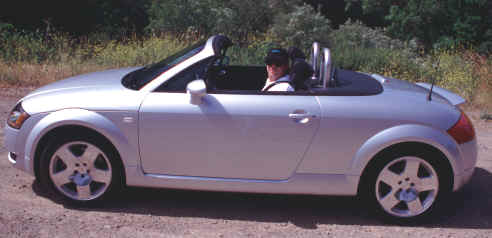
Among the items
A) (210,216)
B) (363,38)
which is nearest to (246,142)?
(210,216)

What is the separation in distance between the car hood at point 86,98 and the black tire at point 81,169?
0.88 feet

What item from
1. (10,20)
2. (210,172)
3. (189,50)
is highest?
(189,50)

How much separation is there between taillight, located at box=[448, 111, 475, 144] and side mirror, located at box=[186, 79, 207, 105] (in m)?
2.12

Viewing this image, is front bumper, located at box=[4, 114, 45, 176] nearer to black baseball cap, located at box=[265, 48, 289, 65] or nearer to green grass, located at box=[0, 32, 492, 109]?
black baseball cap, located at box=[265, 48, 289, 65]

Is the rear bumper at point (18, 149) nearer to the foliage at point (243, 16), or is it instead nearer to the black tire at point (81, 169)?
the black tire at point (81, 169)

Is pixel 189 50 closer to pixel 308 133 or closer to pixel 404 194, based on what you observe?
pixel 308 133

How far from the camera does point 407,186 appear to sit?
438 centimetres

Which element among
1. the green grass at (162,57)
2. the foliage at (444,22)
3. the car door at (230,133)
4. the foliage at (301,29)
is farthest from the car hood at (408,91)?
the foliage at (444,22)

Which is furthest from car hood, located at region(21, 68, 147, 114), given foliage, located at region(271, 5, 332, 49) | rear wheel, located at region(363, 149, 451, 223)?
foliage, located at region(271, 5, 332, 49)

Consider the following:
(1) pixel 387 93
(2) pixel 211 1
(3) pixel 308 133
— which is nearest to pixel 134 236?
(3) pixel 308 133

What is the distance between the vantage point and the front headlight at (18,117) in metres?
4.55

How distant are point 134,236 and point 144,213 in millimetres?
464

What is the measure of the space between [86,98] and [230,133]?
132 centimetres

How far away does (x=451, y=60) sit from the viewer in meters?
12.1
